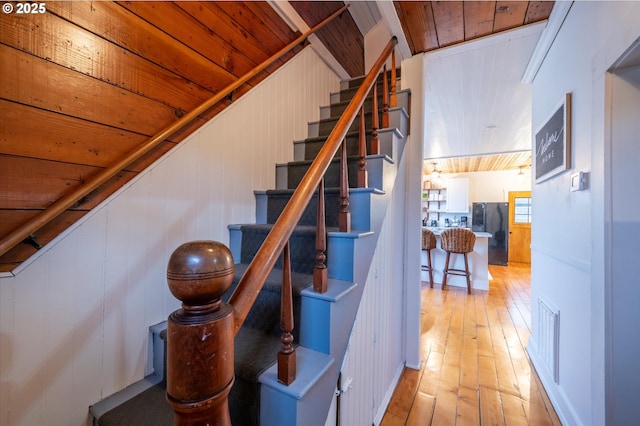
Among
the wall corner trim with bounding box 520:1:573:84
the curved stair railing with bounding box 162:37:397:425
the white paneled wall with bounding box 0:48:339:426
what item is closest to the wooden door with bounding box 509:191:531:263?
the wall corner trim with bounding box 520:1:573:84

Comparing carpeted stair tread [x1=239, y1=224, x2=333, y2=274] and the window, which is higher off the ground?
the window

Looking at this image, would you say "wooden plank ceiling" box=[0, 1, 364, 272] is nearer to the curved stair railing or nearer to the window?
the curved stair railing

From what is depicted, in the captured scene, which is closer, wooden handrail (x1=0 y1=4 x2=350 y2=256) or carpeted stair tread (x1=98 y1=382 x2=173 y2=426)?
wooden handrail (x1=0 y1=4 x2=350 y2=256)

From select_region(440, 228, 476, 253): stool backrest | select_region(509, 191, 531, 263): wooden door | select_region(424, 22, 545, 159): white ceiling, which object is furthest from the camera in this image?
select_region(509, 191, 531, 263): wooden door

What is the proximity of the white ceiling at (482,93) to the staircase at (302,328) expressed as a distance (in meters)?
1.21

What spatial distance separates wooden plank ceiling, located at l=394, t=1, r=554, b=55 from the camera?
163cm

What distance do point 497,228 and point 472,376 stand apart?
613 centimetres

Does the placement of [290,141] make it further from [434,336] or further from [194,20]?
[434,336]

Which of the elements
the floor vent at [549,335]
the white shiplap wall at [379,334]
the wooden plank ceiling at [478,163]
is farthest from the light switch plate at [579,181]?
the wooden plank ceiling at [478,163]

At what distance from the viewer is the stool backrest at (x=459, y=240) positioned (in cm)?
387

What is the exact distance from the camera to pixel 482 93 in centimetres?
278

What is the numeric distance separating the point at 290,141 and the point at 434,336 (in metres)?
2.48

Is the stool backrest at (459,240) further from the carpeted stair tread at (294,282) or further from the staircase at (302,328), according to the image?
the carpeted stair tread at (294,282)

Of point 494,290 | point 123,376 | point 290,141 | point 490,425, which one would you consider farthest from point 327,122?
point 494,290
